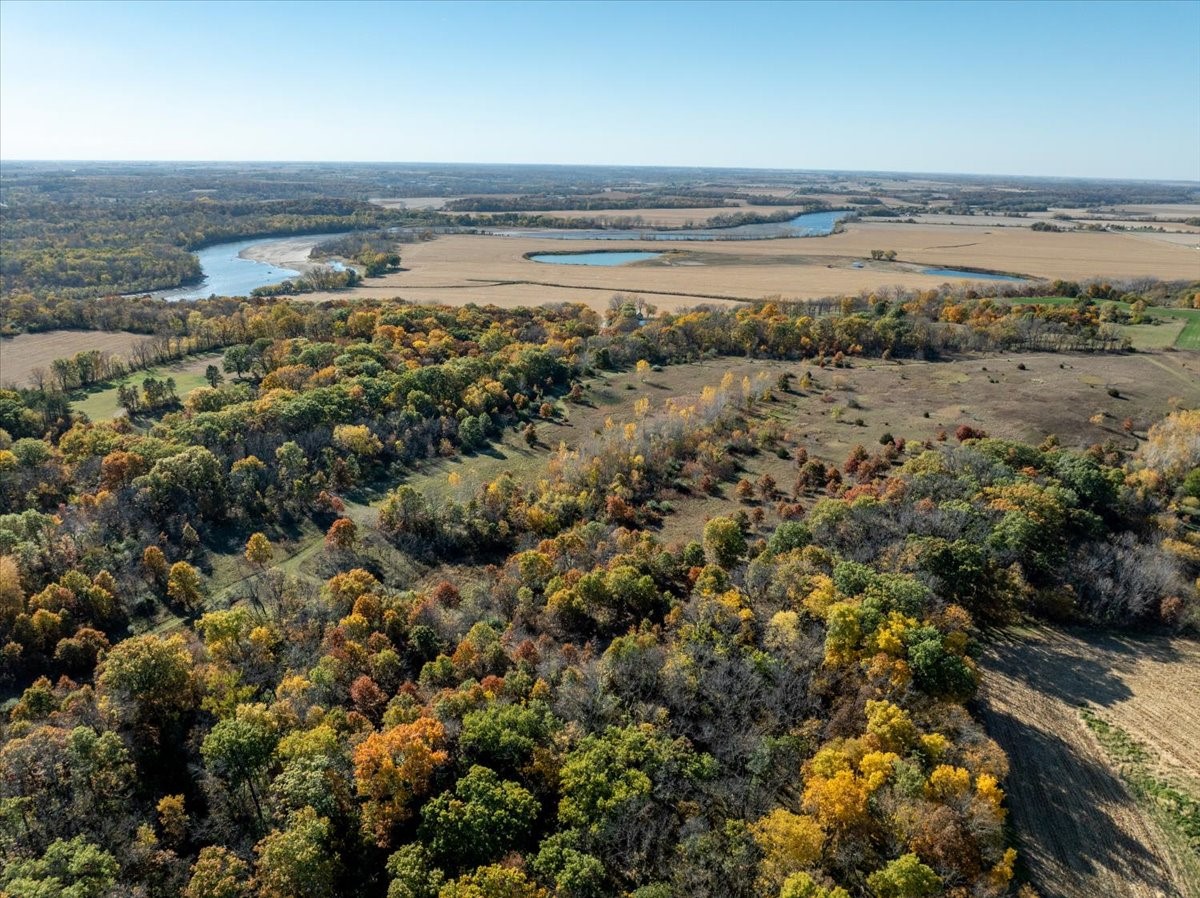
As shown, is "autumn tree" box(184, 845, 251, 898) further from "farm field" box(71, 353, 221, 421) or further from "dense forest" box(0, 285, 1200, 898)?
"farm field" box(71, 353, 221, 421)

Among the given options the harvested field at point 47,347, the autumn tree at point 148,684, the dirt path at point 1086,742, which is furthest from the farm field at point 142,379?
the dirt path at point 1086,742

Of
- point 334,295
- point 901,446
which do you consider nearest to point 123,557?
point 901,446

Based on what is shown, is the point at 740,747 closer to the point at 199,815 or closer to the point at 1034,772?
the point at 1034,772

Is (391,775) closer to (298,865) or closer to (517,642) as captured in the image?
(298,865)

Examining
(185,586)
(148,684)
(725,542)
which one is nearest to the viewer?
(148,684)

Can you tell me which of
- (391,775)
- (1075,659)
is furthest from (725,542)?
(391,775)

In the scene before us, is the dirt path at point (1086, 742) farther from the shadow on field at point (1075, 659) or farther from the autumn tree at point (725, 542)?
the autumn tree at point (725, 542)
